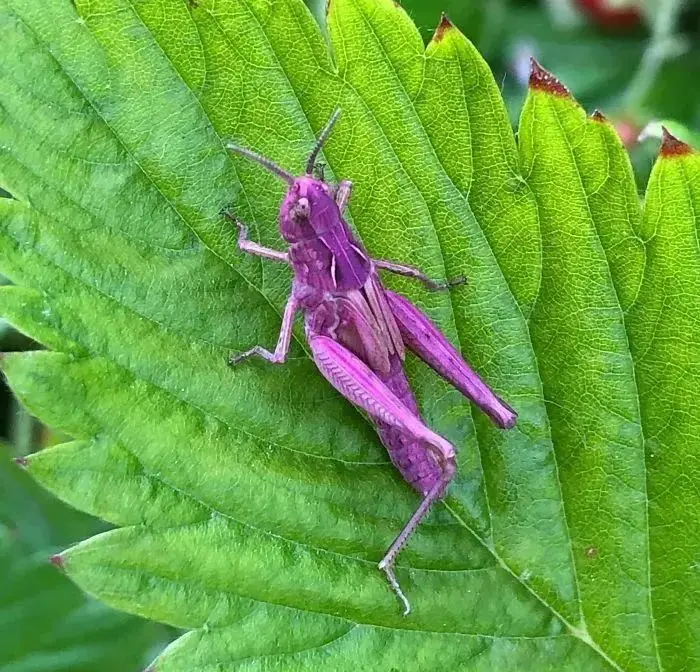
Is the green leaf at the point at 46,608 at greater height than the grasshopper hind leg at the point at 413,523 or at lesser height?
lesser

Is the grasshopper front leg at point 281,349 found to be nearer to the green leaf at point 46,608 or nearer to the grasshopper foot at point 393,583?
the grasshopper foot at point 393,583

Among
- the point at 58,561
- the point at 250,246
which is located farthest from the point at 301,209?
the point at 58,561

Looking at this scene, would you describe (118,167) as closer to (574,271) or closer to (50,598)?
(574,271)

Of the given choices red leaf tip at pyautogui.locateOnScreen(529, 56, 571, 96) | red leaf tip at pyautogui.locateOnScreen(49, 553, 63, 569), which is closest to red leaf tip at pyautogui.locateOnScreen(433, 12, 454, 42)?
red leaf tip at pyautogui.locateOnScreen(529, 56, 571, 96)

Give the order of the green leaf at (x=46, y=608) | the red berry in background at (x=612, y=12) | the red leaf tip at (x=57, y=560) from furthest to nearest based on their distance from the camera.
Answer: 1. the red berry in background at (x=612, y=12)
2. the green leaf at (x=46, y=608)
3. the red leaf tip at (x=57, y=560)

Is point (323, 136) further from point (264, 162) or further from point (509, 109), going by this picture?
point (509, 109)

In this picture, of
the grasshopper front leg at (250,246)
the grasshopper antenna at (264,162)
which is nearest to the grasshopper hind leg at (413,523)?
the grasshopper front leg at (250,246)
